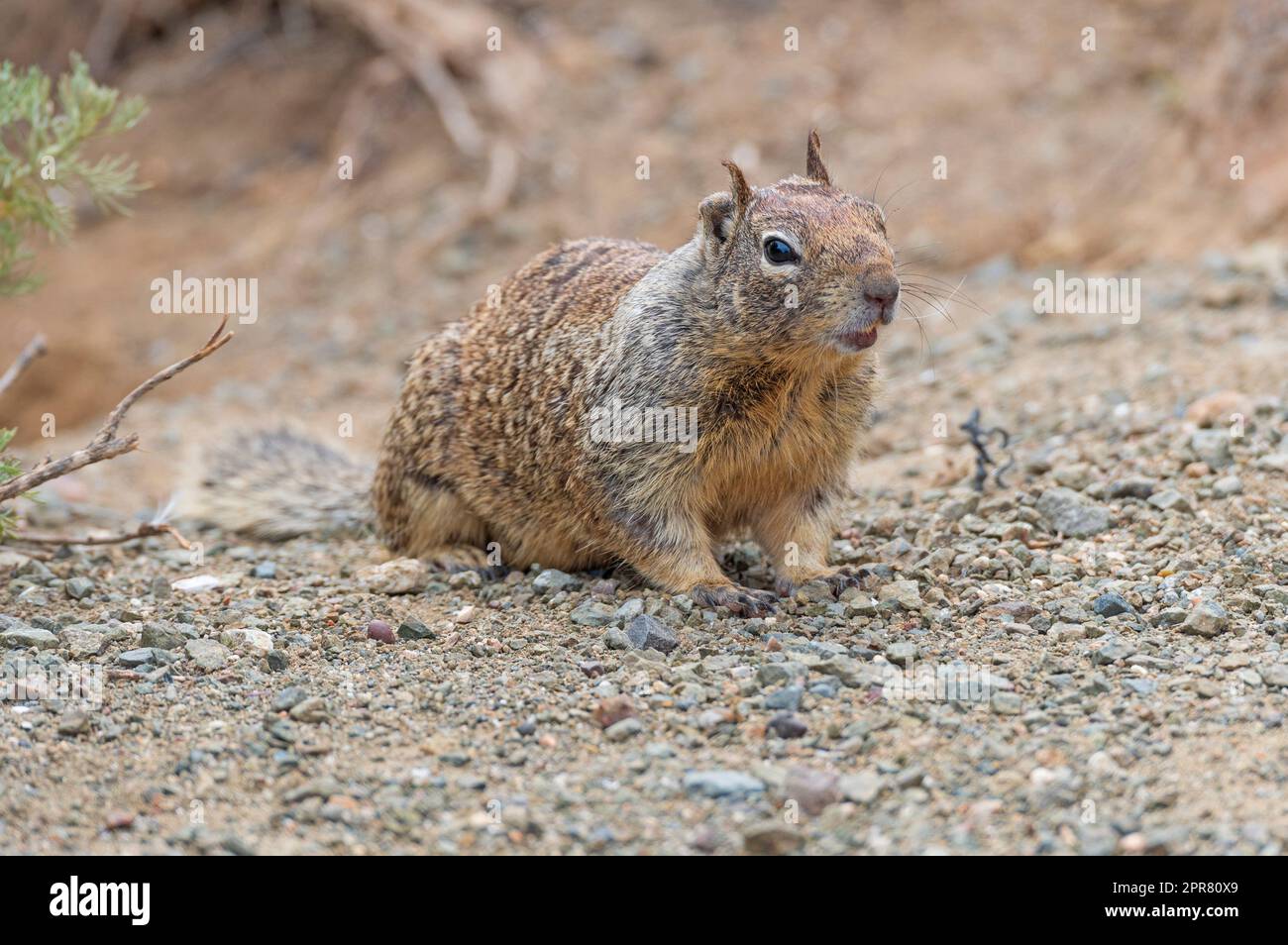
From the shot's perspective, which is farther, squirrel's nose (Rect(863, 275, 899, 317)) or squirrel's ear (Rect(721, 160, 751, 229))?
squirrel's ear (Rect(721, 160, 751, 229))

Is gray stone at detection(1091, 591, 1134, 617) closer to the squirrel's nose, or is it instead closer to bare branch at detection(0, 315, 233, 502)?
the squirrel's nose

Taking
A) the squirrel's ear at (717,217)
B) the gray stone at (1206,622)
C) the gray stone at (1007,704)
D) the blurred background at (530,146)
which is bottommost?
the gray stone at (1007,704)

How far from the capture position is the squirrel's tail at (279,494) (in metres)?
7.53

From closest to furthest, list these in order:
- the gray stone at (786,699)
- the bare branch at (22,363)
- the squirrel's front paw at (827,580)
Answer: the gray stone at (786,699), the squirrel's front paw at (827,580), the bare branch at (22,363)

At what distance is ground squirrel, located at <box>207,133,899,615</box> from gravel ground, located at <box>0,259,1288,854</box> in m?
0.32

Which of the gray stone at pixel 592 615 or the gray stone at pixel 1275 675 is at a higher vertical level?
the gray stone at pixel 592 615

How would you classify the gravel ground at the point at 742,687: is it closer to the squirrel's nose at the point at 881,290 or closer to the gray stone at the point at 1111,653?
the gray stone at the point at 1111,653

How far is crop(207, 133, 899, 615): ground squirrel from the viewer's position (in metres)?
5.29

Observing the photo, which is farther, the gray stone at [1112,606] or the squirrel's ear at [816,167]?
the squirrel's ear at [816,167]

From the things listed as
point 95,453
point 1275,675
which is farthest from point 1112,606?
point 95,453

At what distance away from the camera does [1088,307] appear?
9328 mm

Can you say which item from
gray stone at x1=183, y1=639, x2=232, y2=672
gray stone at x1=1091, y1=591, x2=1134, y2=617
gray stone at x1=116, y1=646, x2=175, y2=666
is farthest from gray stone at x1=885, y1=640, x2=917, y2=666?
gray stone at x1=116, y1=646, x2=175, y2=666

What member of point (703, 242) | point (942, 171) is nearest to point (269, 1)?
point (942, 171)

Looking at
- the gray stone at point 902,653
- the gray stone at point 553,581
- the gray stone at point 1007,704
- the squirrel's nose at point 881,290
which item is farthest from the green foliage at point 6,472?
the gray stone at point 1007,704
